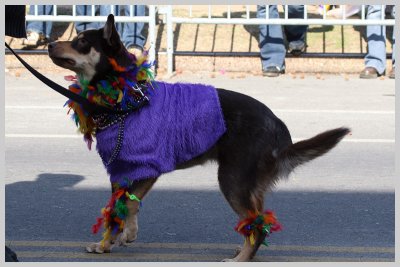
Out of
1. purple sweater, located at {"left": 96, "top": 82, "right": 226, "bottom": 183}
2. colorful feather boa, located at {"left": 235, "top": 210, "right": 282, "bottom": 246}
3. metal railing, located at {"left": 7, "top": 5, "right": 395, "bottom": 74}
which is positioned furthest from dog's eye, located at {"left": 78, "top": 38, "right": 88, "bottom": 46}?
metal railing, located at {"left": 7, "top": 5, "right": 395, "bottom": 74}

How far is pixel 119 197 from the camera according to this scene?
496 centimetres

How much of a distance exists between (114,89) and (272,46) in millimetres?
7677

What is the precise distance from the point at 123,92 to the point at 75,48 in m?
0.33

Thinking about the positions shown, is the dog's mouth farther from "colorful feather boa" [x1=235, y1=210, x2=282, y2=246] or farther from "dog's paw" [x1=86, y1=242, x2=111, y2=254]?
"colorful feather boa" [x1=235, y1=210, x2=282, y2=246]

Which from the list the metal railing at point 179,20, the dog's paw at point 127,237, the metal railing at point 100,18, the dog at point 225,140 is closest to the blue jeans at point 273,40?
the metal railing at point 179,20

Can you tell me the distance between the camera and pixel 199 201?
6484 mm

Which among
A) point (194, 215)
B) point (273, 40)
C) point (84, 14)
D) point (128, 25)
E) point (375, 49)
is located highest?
point (84, 14)

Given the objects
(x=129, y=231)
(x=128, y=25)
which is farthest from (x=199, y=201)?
(x=128, y=25)

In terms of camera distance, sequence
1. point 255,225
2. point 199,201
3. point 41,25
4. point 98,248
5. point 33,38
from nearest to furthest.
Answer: point 255,225 < point 98,248 < point 199,201 < point 33,38 < point 41,25

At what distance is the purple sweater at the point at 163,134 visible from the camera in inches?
192

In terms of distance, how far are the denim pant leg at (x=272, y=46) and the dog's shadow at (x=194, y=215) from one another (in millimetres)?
5773

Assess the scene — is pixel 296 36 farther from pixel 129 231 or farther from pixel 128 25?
pixel 129 231

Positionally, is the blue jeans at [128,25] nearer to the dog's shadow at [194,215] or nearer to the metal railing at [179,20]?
the metal railing at [179,20]

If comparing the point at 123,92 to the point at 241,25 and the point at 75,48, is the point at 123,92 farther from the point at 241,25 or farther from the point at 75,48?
the point at 241,25
